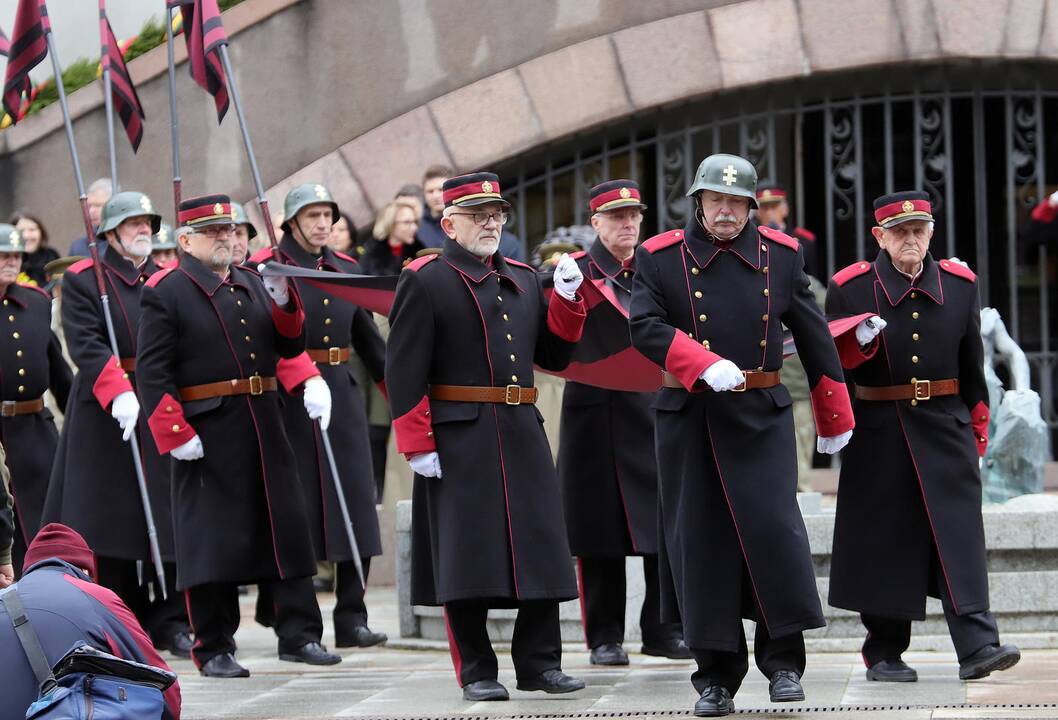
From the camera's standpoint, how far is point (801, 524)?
24.9 ft

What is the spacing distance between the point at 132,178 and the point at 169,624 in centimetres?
476

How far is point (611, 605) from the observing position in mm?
9266

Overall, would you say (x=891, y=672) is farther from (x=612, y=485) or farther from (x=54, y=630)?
(x=54, y=630)

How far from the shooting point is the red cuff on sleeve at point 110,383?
983 centimetres

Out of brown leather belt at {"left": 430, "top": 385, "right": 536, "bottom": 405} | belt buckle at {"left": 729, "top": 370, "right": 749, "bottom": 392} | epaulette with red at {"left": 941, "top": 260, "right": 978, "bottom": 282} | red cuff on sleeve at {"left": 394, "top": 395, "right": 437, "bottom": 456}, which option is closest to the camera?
belt buckle at {"left": 729, "top": 370, "right": 749, "bottom": 392}

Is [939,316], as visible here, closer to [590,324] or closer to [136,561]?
[590,324]

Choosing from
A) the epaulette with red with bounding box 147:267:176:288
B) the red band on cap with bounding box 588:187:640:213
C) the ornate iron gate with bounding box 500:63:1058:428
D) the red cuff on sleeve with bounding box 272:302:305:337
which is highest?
the ornate iron gate with bounding box 500:63:1058:428

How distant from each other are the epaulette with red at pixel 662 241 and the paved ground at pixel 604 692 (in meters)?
1.61

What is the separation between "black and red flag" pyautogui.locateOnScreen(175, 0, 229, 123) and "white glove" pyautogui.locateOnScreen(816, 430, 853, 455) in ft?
13.1

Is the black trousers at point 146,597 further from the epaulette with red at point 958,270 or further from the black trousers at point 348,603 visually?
the epaulette with red at point 958,270

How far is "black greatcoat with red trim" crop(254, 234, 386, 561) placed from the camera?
9.97 metres

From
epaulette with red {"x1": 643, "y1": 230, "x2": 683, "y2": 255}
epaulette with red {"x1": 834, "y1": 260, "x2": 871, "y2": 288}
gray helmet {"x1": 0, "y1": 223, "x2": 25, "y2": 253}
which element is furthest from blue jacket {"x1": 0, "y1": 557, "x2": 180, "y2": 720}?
gray helmet {"x1": 0, "y1": 223, "x2": 25, "y2": 253}

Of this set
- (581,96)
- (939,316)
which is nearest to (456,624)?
(939,316)

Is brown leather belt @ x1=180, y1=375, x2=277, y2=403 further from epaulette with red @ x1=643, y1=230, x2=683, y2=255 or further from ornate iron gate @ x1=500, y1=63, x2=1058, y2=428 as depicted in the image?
ornate iron gate @ x1=500, y1=63, x2=1058, y2=428
